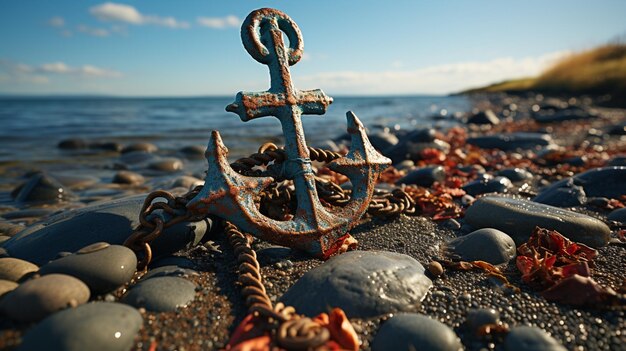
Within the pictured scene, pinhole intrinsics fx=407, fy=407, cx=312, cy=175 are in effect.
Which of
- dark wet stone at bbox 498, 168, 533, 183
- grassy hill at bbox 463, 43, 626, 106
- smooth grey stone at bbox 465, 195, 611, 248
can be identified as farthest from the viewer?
grassy hill at bbox 463, 43, 626, 106

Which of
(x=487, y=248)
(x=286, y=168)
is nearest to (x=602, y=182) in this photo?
(x=487, y=248)

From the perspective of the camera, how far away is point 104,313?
1658 mm

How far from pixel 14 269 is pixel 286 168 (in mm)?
1574

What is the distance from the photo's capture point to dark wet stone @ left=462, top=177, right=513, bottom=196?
4582 mm

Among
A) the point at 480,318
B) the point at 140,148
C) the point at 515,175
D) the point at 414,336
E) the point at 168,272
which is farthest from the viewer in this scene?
the point at 140,148

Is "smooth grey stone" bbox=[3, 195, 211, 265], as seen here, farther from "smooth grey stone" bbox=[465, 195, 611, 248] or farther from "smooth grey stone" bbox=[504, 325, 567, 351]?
"smooth grey stone" bbox=[465, 195, 611, 248]

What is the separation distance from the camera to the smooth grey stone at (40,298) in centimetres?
166

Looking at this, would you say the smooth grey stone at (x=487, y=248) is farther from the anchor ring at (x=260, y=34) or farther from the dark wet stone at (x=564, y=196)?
the anchor ring at (x=260, y=34)

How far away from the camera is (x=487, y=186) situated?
15.2ft

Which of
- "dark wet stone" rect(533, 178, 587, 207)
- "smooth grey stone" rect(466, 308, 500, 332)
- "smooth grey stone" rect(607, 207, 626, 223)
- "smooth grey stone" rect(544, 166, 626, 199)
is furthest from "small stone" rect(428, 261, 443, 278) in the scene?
"smooth grey stone" rect(544, 166, 626, 199)

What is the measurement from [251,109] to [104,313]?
139cm

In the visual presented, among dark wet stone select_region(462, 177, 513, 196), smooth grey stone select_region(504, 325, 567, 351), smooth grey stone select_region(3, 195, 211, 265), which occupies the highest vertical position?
smooth grey stone select_region(3, 195, 211, 265)

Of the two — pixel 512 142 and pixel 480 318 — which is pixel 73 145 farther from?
pixel 480 318

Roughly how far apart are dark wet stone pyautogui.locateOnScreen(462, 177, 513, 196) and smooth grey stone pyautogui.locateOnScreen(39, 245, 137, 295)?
146 inches
